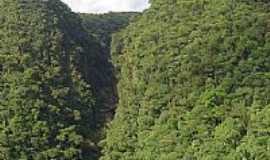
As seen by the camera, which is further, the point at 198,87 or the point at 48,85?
the point at 48,85

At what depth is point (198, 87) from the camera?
49.6 metres

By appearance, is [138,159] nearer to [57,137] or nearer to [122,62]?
[57,137]

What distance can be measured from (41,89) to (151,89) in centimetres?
1094

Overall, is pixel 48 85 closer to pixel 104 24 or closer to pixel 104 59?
pixel 104 59

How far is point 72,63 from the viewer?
67.2 metres

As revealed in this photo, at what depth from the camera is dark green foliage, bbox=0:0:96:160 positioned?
54.2 meters

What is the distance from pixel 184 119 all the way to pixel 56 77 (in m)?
18.5

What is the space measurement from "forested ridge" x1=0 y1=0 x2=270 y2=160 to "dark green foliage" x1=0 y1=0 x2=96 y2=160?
0.09m

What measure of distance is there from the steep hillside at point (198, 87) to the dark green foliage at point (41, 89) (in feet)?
11.3

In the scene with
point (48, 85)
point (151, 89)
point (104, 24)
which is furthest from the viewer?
point (104, 24)

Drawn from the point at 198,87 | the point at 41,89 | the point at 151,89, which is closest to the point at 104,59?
the point at 41,89

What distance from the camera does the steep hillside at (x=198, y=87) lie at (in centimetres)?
4325

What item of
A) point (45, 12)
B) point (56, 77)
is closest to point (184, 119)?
point (56, 77)

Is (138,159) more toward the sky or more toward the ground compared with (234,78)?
more toward the ground
